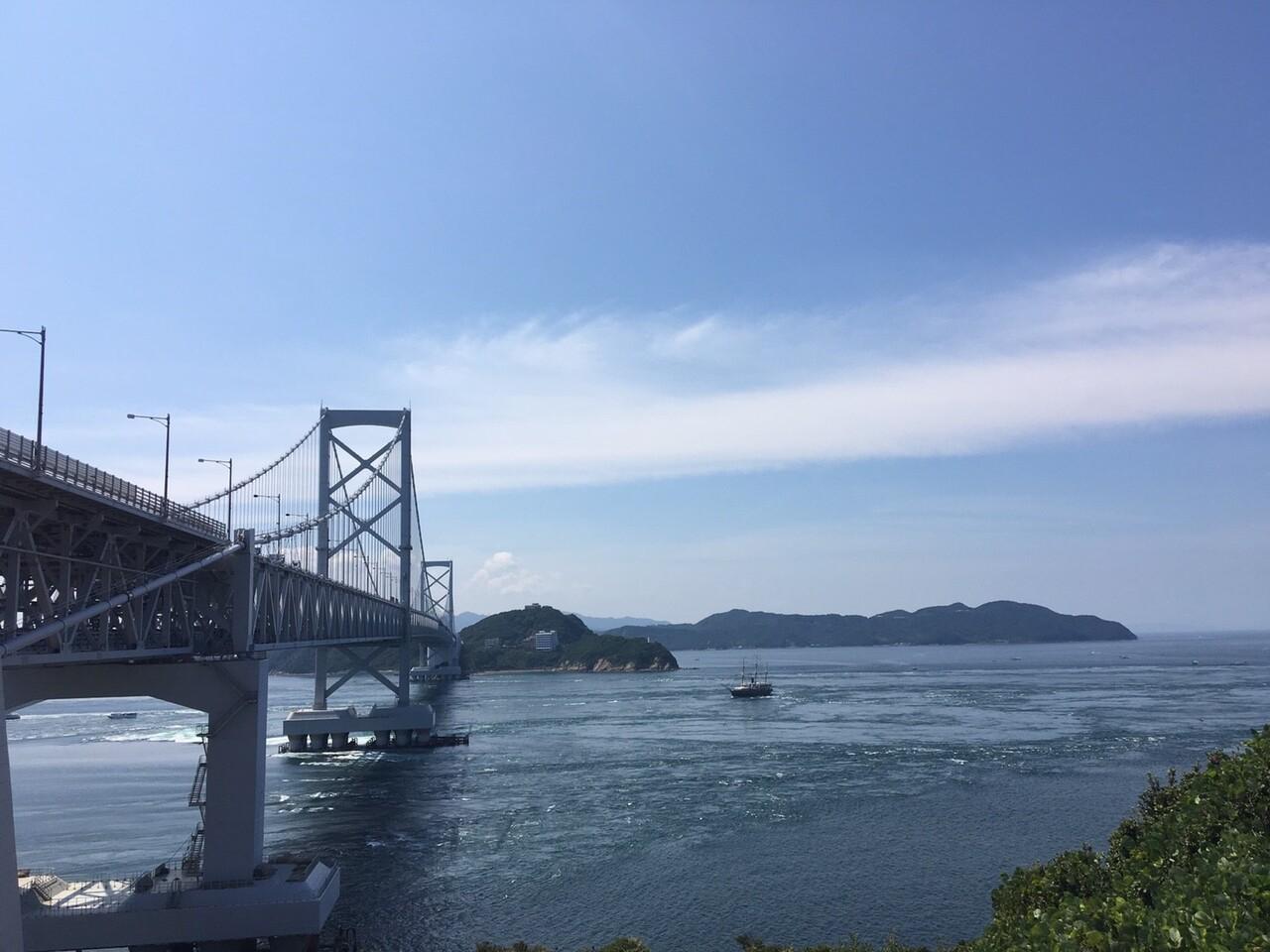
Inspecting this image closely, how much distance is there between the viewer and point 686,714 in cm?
8719

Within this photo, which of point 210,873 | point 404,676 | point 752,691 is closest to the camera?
point 210,873

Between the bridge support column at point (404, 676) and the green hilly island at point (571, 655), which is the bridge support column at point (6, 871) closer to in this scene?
the bridge support column at point (404, 676)

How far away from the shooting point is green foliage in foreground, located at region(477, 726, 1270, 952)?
9430 mm

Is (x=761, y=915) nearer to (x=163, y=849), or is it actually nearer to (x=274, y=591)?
(x=274, y=591)

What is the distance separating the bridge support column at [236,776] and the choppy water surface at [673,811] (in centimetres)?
412

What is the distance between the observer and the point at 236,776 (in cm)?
2506

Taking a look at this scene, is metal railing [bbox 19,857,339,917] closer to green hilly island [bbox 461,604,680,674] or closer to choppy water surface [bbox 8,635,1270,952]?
choppy water surface [bbox 8,635,1270,952]

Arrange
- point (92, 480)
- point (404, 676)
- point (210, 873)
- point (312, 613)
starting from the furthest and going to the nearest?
point (404, 676) → point (312, 613) → point (210, 873) → point (92, 480)

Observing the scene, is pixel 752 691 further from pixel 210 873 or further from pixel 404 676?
pixel 210 873

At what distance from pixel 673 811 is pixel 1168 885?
31293 mm

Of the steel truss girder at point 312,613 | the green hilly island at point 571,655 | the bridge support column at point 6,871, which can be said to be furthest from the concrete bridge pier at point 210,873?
the green hilly island at point 571,655

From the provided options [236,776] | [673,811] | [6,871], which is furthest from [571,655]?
[6,871]

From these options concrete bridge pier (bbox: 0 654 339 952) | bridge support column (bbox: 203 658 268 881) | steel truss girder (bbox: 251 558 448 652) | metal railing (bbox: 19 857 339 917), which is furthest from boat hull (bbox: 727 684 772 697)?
bridge support column (bbox: 203 658 268 881)

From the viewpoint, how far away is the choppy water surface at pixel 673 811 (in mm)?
27953
